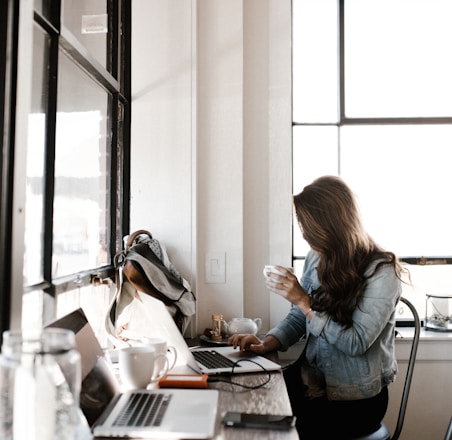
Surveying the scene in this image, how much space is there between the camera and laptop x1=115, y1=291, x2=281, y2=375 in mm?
1530

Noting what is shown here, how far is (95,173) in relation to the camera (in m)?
1.95

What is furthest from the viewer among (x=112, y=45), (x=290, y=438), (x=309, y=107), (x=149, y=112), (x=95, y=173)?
(x=309, y=107)

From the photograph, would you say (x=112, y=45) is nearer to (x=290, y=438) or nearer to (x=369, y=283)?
(x=369, y=283)

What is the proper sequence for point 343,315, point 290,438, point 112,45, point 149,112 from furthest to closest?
point 149,112
point 112,45
point 343,315
point 290,438

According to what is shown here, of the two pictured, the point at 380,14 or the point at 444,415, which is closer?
the point at 444,415

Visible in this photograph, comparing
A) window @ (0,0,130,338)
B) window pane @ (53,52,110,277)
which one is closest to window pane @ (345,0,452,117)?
window @ (0,0,130,338)

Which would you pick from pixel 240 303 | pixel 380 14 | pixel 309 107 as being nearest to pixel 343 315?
pixel 240 303

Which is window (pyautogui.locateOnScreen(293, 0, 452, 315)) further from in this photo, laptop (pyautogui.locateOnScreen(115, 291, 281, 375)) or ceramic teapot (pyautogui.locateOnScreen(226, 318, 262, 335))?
laptop (pyautogui.locateOnScreen(115, 291, 281, 375))

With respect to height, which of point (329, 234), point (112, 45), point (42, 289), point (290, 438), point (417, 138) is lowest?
point (290, 438)

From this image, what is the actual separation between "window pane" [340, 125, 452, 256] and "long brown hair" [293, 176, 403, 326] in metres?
0.72

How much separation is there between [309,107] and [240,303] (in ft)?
3.25

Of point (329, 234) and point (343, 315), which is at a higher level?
point (329, 234)

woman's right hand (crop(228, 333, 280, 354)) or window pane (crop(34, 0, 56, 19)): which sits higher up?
window pane (crop(34, 0, 56, 19))

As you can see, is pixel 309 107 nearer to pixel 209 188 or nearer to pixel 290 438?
pixel 209 188
